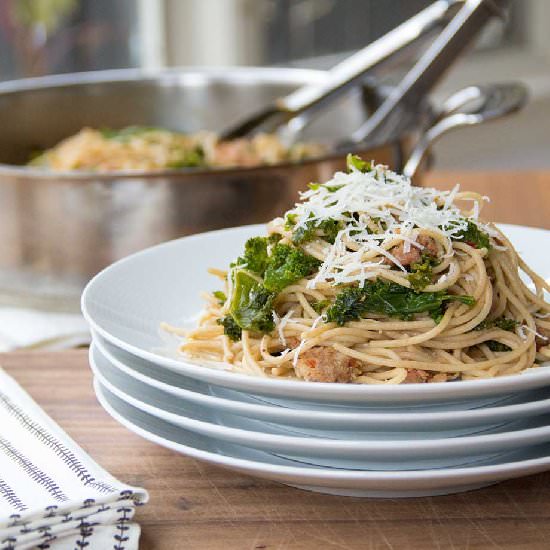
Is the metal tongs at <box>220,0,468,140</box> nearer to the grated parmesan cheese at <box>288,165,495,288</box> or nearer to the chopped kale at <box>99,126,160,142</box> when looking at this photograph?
the chopped kale at <box>99,126,160,142</box>

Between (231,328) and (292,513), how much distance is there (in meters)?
0.35

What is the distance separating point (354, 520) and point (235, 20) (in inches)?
187

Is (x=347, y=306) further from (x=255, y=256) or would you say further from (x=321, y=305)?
(x=255, y=256)

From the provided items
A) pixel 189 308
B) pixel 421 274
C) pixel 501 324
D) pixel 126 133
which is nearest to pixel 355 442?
pixel 421 274

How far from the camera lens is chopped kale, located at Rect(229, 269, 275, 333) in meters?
1.27

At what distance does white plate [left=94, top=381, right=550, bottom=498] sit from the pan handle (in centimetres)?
119

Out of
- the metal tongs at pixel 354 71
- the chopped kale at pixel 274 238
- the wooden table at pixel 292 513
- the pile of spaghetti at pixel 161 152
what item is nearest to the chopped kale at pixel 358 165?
the chopped kale at pixel 274 238

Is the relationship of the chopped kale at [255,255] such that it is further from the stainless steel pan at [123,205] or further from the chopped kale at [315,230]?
the stainless steel pan at [123,205]

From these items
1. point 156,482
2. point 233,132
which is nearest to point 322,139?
point 233,132

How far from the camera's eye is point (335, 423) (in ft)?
3.20

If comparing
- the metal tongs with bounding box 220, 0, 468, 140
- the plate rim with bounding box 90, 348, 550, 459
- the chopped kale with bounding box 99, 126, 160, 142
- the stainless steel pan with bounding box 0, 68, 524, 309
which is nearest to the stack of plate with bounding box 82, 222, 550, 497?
the plate rim with bounding box 90, 348, 550, 459

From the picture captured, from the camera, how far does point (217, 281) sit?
1.53 metres

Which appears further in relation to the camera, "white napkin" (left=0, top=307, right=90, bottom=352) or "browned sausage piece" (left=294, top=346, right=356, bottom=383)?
"white napkin" (left=0, top=307, right=90, bottom=352)

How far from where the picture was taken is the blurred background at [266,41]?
5.05 m
